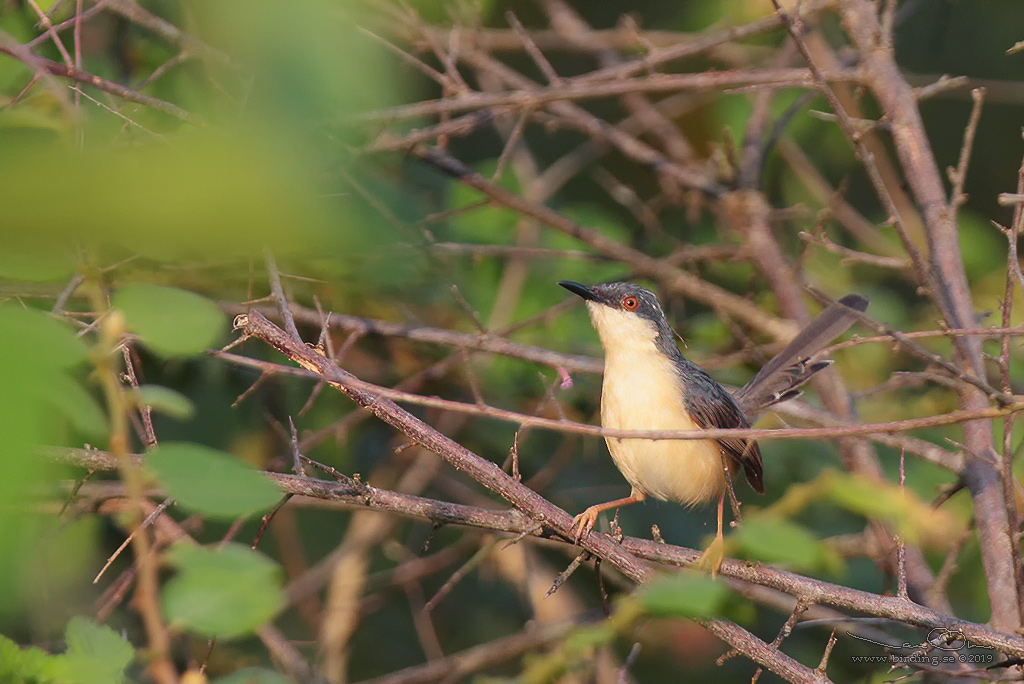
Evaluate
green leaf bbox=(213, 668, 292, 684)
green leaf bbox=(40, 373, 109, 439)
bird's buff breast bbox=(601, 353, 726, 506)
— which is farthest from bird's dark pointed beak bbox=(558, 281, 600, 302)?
green leaf bbox=(40, 373, 109, 439)

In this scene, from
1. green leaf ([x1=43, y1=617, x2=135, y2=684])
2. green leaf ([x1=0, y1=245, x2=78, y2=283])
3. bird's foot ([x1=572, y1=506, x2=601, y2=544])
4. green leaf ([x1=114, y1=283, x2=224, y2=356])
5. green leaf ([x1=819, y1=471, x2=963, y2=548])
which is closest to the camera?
green leaf ([x1=0, y1=245, x2=78, y2=283])

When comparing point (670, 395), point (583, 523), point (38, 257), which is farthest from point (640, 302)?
point (38, 257)

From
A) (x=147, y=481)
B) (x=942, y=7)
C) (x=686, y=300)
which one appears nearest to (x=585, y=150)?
(x=686, y=300)

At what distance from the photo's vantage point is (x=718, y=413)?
442 cm

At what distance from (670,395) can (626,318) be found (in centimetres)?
54

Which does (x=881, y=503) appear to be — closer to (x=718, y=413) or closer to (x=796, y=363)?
(x=718, y=413)

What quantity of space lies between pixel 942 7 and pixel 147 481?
598 cm

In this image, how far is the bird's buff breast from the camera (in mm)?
4223

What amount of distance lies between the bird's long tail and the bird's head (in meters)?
0.50

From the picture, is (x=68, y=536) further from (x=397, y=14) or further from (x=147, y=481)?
(x=147, y=481)

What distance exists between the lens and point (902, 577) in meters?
2.74

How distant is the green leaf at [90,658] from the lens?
5.02 feet

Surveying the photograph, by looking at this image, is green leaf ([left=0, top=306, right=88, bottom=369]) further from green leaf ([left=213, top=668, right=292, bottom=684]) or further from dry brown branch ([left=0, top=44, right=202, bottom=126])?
dry brown branch ([left=0, top=44, right=202, bottom=126])

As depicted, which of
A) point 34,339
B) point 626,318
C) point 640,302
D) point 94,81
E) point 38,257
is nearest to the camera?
point 38,257
